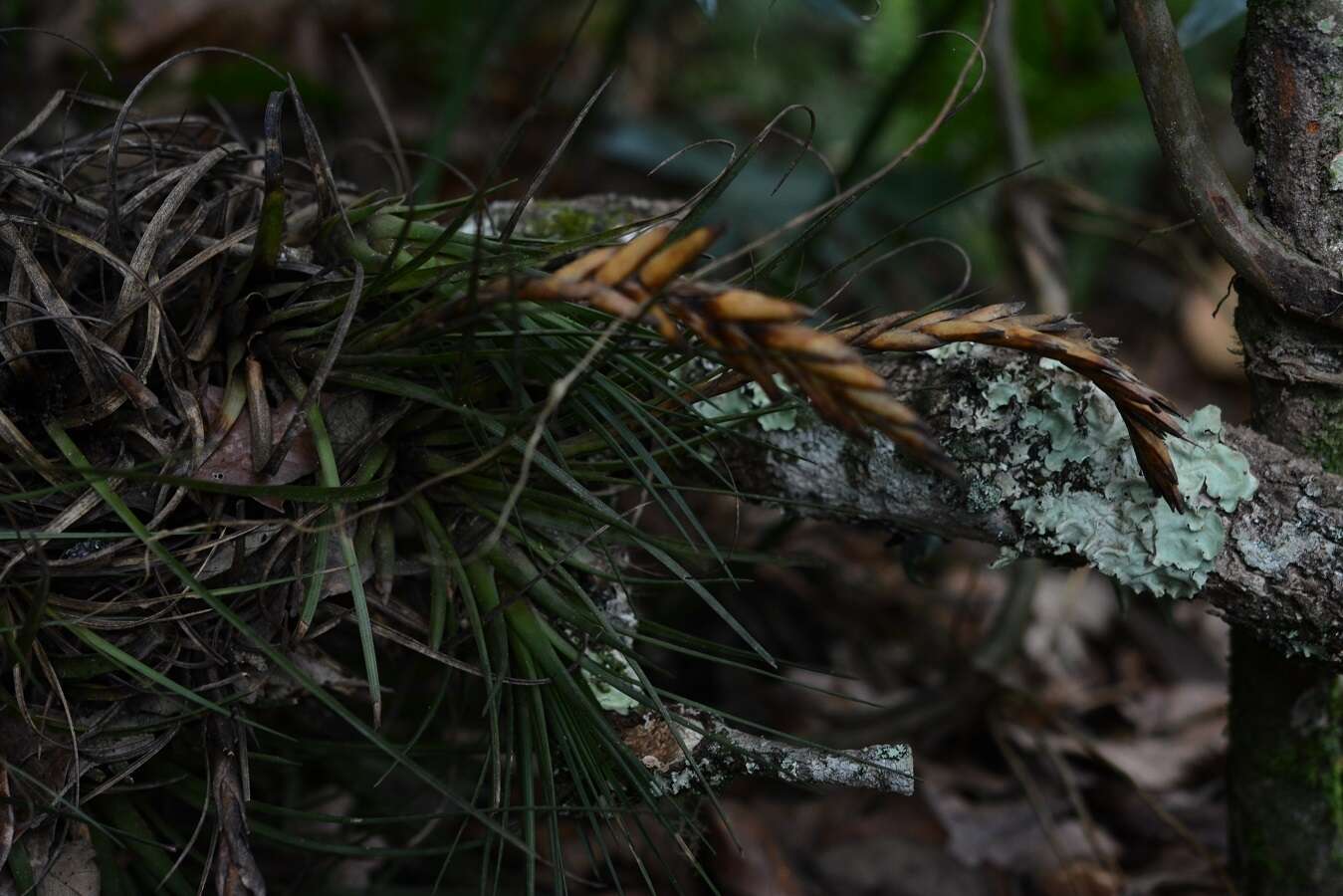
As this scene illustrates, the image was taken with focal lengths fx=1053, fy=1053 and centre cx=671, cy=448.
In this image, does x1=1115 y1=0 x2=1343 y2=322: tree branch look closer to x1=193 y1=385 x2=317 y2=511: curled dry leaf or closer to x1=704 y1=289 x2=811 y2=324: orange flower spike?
x1=704 y1=289 x2=811 y2=324: orange flower spike

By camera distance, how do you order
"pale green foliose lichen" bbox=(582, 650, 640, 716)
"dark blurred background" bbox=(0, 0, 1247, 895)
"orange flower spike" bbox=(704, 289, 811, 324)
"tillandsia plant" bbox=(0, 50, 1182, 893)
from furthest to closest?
"dark blurred background" bbox=(0, 0, 1247, 895), "pale green foliose lichen" bbox=(582, 650, 640, 716), "tillandsia plant" bbox=(0, 50, 1182, 893), "orange flower spike" bbox=(704, 289, 811, 324)

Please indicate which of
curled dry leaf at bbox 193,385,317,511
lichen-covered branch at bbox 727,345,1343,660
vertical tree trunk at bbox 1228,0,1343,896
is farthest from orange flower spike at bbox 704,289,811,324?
vertical tree trunk at bbox 1228,0,1343,896

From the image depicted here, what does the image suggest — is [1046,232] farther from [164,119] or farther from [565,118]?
[164,119]

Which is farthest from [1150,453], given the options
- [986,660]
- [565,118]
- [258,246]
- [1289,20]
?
[565,118]

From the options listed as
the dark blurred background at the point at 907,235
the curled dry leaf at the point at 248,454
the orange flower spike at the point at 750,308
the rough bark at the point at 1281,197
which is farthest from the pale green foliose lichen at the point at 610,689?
the rough bark at the point at 1281,197

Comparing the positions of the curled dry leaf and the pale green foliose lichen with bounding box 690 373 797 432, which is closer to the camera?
the curled dry leaf

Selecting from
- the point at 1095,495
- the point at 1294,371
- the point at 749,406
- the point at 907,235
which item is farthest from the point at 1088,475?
the point at 907,235

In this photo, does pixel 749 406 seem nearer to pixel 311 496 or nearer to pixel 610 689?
pixel 610 689
